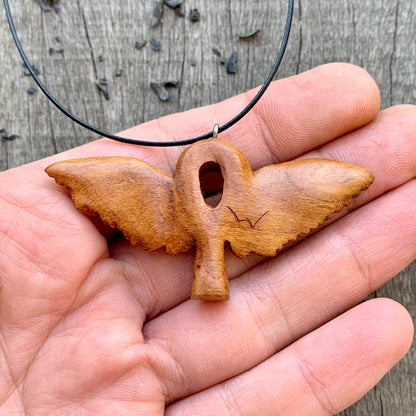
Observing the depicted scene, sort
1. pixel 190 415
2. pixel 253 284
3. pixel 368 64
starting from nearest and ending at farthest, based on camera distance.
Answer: pixel 190 415, pixel 253 284, pixel 368 64

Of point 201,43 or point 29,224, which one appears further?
point 201,43

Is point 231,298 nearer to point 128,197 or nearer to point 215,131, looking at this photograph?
point 128,197

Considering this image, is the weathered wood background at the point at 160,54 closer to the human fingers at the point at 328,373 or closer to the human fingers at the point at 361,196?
the human fingers at the point at 361,196

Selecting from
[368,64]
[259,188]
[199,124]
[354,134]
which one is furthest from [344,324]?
[368,64]

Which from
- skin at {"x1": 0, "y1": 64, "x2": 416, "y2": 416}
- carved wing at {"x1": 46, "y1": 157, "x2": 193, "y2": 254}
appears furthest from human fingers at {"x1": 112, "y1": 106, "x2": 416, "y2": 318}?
carved wing at {"x1": 46, "y1": 157, "x2": 193, "y2": 254}

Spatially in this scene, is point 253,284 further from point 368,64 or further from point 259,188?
point 368,64

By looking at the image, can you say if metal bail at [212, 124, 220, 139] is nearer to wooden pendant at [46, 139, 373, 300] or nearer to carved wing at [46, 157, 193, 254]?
wooden pendant at [46, 139, 373, 300]
